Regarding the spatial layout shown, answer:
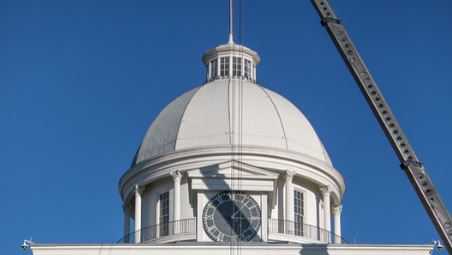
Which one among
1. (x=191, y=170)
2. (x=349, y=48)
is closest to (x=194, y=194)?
(x=191, y=170)

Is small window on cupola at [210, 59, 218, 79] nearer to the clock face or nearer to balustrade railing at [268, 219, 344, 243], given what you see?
the clock face

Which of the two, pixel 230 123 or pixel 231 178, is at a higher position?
pixel 230 123

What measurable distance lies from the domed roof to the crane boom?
779cm

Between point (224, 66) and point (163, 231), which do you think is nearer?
point (163, 231)

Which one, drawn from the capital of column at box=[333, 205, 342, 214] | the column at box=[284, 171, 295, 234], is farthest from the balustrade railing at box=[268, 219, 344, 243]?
the capital of column at box=[333, 205, 342, 214]

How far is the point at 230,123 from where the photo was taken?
14500 centimetres

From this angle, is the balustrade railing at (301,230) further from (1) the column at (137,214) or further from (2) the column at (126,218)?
(2) the column at (126,218)

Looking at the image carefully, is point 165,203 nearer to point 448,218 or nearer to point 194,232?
point 194,232

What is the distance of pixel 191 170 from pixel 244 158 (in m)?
2.49

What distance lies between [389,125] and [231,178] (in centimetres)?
1008

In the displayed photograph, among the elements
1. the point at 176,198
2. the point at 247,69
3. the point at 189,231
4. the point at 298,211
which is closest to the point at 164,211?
the point at 176,198

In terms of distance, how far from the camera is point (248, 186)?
467 feet

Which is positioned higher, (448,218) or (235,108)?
(235,108)

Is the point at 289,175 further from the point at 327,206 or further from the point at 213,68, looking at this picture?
the point at 213,68
